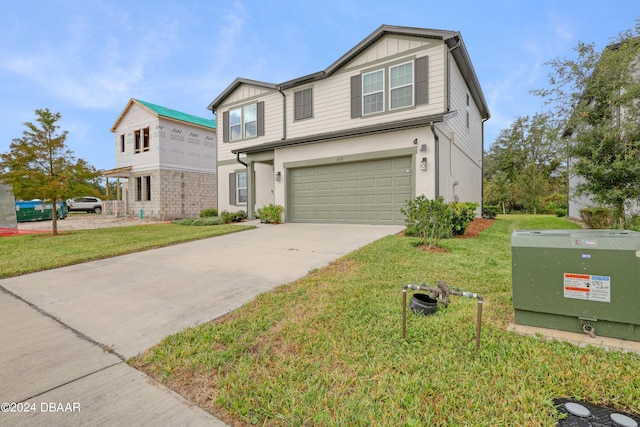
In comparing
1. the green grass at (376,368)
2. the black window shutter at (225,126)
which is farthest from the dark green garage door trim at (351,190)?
the green grass at (376,368)

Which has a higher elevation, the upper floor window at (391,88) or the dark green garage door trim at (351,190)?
the upper floor window at (391,88)

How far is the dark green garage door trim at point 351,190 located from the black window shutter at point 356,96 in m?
1.91

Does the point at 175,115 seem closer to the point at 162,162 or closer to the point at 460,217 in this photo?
the point at 162,162

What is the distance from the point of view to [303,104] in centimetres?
1254

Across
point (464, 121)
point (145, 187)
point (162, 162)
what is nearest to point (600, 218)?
point (464, 121)

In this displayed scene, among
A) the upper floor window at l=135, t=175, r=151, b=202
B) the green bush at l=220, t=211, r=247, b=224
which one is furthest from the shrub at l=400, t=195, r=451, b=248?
the upper floor window at l=135, t=175, r=151, b=202

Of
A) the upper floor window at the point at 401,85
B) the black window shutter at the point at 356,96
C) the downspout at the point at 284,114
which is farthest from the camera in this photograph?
the downspout at the point at 284,114

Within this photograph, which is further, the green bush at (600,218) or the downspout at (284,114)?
the downspout at (284,114)

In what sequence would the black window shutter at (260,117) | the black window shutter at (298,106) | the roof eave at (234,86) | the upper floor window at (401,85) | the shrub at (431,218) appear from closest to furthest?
the shrub at (431,218) < the upper floor window at (401,85) < the black window shutter at (298,106) < the roof eave at (234,86) < the black window shutter at (260,117)

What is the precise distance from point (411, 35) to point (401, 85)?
164 centimetres

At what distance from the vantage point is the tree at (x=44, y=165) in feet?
31.1

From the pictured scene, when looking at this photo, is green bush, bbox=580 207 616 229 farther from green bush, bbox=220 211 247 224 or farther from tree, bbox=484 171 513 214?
tree, bbox=484 171 513 214

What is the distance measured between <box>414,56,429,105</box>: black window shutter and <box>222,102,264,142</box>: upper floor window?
23.5 feet

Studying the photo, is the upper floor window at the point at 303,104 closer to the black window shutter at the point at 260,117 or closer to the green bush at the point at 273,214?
the black window shutter at the point at 260,117
